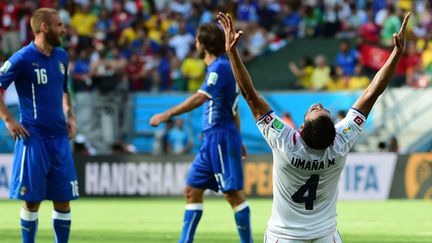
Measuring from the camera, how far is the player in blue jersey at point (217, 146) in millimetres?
10969

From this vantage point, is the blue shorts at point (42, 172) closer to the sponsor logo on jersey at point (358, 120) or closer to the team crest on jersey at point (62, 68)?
the team crest on jersey at point (62, 68)

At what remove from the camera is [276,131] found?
7.41 m

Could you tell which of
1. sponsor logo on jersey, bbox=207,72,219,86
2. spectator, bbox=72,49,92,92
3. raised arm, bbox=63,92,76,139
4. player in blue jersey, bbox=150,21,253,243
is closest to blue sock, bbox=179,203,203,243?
player in blue jersey, bbox=150,21,253,243

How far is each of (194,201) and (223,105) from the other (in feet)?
3.48

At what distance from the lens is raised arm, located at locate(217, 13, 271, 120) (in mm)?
7289

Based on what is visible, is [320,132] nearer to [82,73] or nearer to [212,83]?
[212,83]

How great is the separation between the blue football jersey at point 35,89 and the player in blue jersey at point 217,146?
154cm

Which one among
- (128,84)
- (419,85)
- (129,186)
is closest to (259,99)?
(129,186)

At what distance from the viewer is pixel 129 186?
2202cm

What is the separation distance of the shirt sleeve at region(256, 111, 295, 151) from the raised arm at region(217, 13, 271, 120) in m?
0.05

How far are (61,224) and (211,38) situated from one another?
8.25 feet

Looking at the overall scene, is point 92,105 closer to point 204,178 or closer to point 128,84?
point 128,84

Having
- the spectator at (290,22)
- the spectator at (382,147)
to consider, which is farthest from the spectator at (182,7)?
the spectator at (382,147)

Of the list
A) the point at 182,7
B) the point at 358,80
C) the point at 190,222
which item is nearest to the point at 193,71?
the point at 182,7
